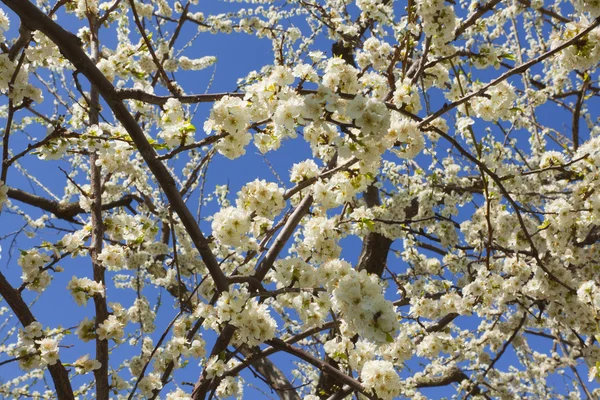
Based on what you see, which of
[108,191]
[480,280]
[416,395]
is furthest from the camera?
[416,395]

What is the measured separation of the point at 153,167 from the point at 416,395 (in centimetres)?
480

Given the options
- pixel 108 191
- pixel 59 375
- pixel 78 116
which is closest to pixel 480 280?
pixel 59 375

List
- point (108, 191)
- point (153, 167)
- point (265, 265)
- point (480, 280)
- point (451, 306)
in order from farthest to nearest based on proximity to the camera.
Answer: point (108, 191)
point (451, 306)
point (480, 280)
point (265, 265)
point (153, 167)

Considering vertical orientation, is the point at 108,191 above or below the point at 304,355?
above

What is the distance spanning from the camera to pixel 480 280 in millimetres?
3611

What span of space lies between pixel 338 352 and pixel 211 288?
1.35 m

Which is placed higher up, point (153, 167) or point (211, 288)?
point (211, 288)

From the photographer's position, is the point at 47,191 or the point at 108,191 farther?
the point at 47,191

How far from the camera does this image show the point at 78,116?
143 inches

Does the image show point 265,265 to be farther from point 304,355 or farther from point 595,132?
point 595,132

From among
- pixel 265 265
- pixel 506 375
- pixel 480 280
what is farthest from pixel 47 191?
pixel 506 375

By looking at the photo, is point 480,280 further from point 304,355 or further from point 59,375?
point 59,375

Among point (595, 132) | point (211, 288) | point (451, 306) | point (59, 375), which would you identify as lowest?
point (59, 375)

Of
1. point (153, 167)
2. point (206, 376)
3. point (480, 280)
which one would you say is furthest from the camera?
point (480, 280)
